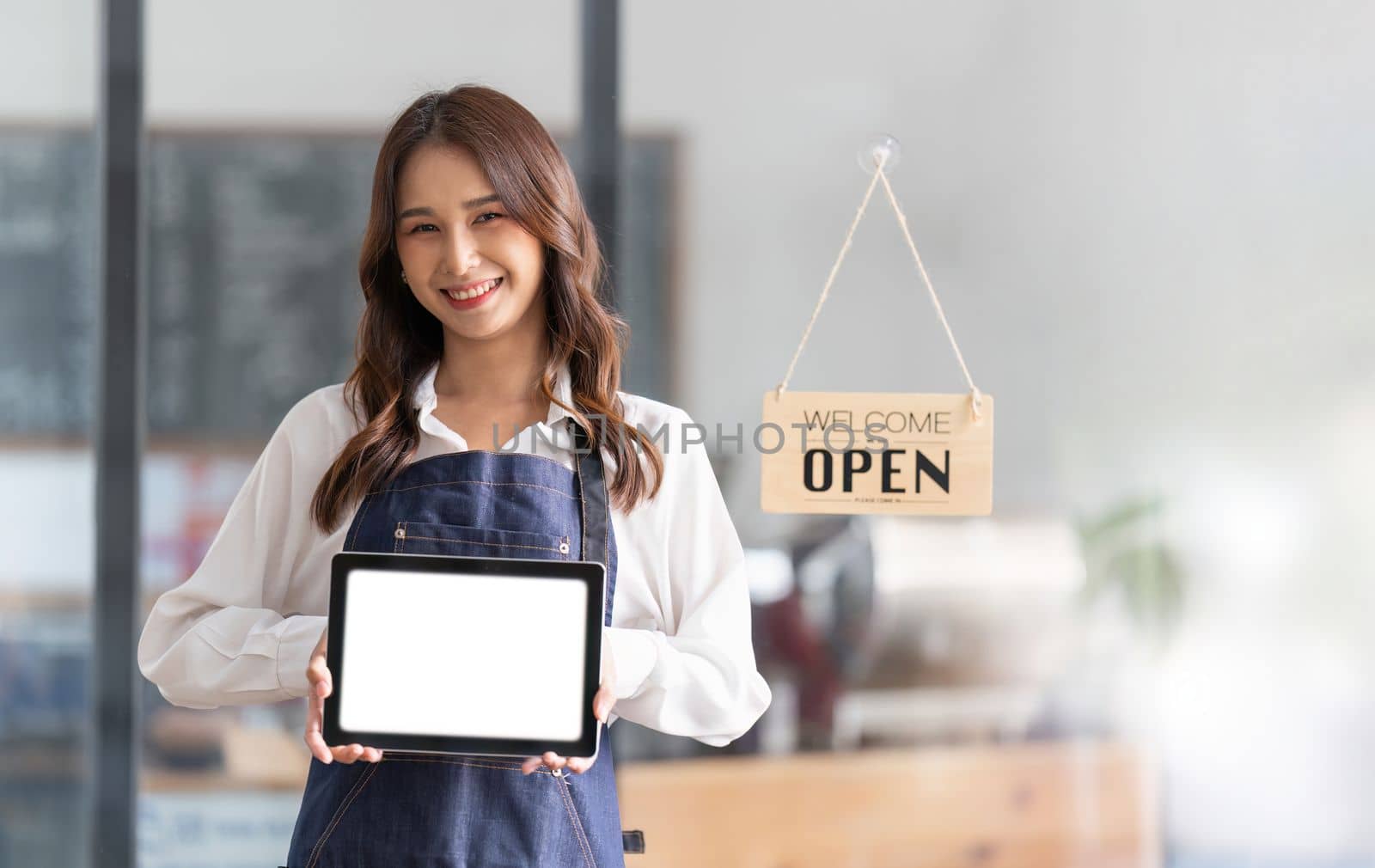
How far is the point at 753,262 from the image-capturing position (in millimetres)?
1680

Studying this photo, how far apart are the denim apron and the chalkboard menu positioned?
763 millimetres

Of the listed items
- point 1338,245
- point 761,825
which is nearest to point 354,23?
point 761,825

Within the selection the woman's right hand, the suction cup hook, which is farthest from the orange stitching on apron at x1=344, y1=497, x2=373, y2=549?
the suction cup hook

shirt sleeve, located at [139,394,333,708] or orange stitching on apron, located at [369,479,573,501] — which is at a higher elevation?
orange stitching on apron, located at [369,479,573,501]

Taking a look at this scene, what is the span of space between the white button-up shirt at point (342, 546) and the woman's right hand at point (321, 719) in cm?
8

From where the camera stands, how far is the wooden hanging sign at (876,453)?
128 centimetres

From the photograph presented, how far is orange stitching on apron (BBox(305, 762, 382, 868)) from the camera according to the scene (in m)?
1.01

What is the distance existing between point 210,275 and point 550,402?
2.84 feet

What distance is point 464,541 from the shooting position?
1036mm

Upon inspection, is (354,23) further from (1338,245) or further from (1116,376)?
(1338,245)

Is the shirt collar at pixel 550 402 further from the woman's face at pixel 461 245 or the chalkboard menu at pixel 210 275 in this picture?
the chalkboard menu at pixel 210 275

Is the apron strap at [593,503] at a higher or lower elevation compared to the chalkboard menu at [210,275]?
lower

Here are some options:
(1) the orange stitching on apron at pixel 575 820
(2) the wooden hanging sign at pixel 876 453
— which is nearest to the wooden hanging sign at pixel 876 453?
(2) the wooden hanging sign at pixel 876 453

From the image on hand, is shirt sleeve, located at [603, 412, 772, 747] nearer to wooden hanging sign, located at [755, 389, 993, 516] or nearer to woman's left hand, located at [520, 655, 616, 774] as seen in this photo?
woman's left hand, located at [520, 655, 616, 774]
